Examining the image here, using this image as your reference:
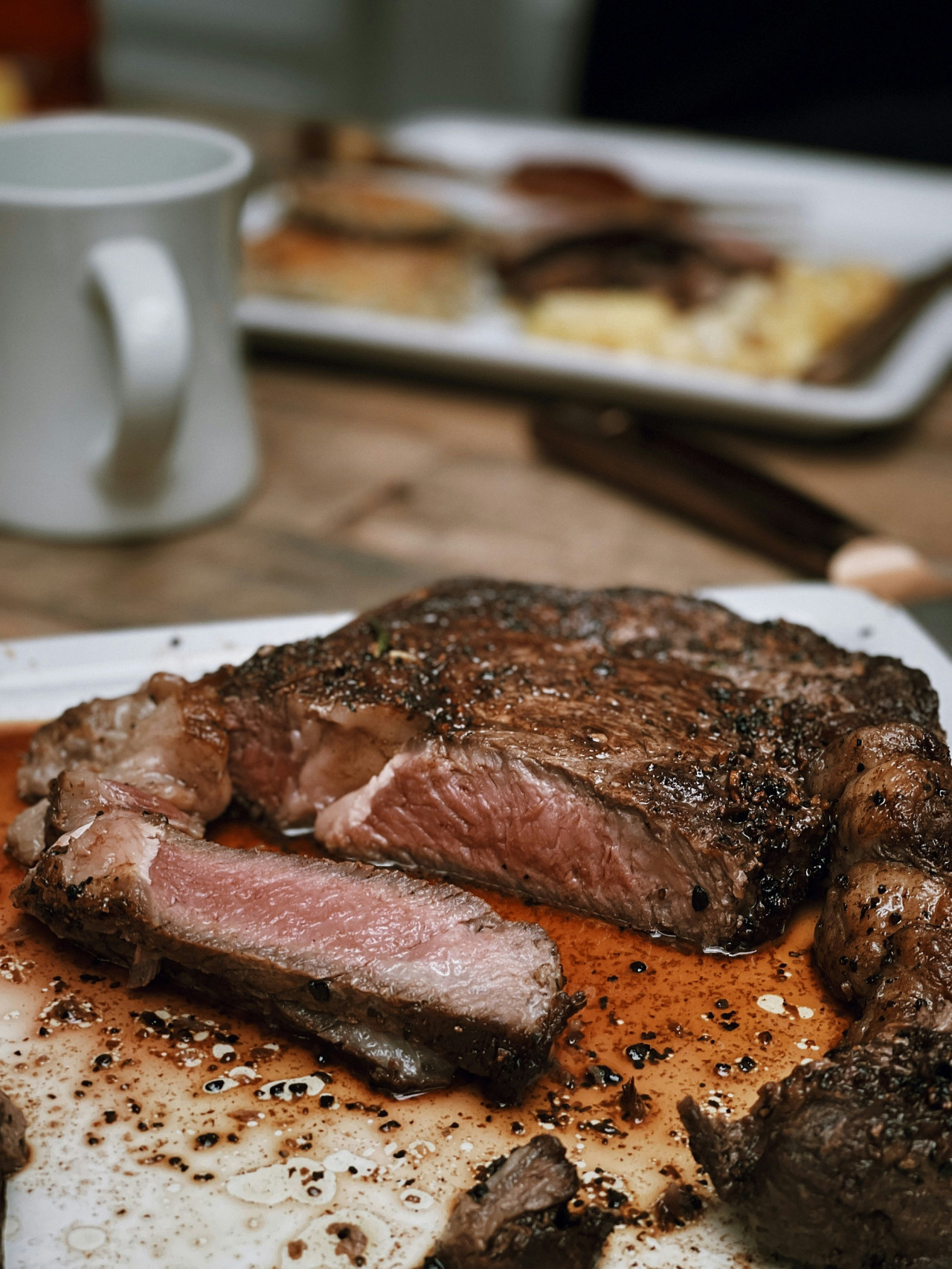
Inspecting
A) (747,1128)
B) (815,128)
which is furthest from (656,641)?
(815,128)

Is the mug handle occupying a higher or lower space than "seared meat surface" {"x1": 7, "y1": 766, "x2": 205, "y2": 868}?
higher

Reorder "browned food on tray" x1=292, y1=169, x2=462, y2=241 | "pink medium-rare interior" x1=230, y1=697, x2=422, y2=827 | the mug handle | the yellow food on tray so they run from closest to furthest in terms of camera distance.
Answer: "pink medium-rare interior" x1=230, y1=697, x2=422, y2=827 < the mug handle < the yellow food on tray < "browned food on tray" x1=292, y1=169, x2=462, y2=241

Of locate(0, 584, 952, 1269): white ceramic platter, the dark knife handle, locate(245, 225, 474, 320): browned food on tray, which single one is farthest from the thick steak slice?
locate(245, 225, 474, 320): browned food on tray

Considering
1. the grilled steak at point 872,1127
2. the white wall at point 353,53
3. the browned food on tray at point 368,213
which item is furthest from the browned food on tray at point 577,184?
the grilled steak at point 872,1127

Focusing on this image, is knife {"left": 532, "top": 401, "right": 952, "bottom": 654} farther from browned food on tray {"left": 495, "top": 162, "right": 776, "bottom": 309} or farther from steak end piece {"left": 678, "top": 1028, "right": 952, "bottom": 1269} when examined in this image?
steak end piece {"left": 678, "top": 1028, "right": 952, "bottom": 1269}

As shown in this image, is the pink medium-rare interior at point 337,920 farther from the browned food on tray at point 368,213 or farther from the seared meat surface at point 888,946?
the browned food on tray at point 368,213

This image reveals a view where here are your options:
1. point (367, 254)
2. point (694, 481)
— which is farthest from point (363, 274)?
point (694, 481)
